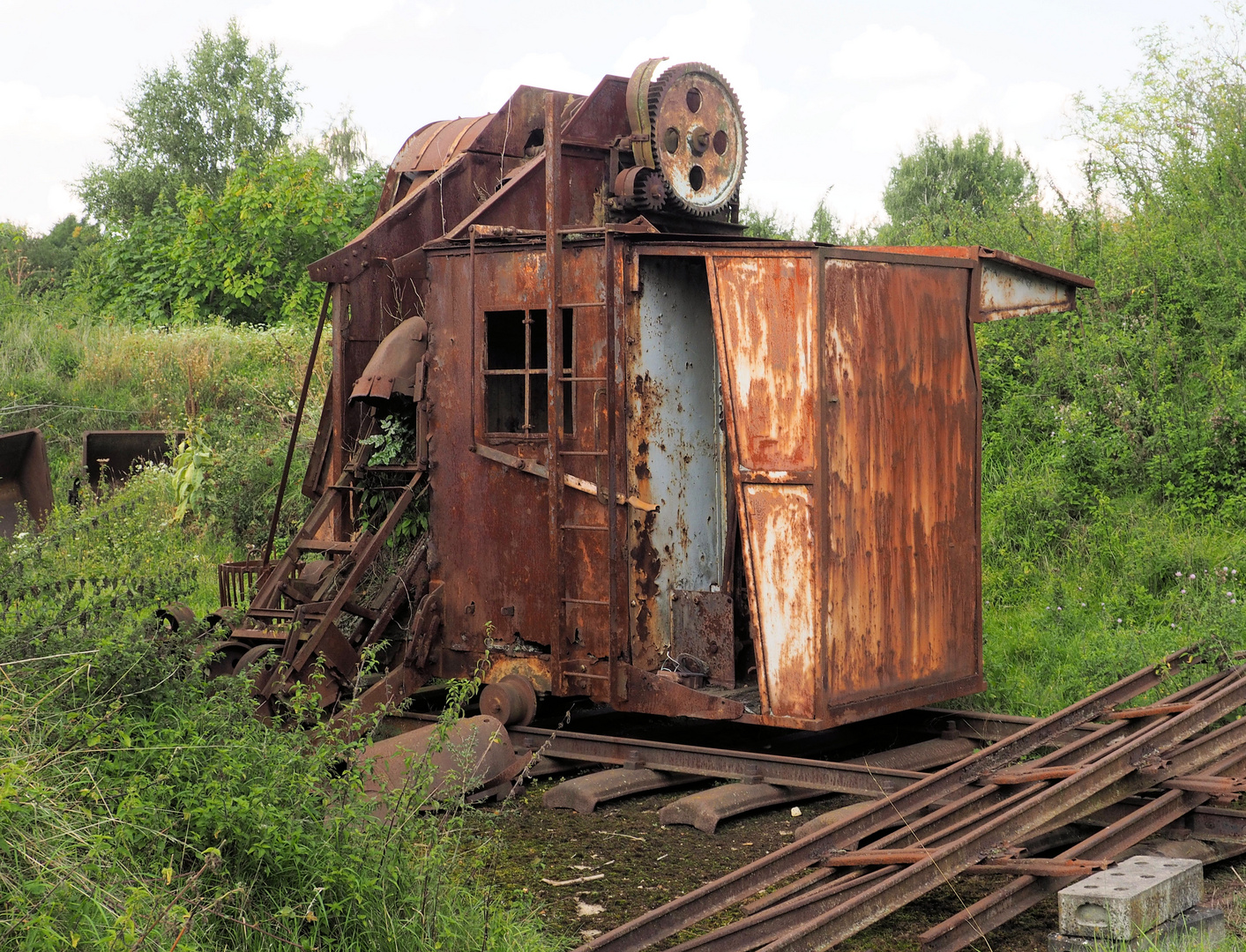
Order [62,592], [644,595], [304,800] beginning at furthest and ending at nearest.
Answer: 1. [644,595]
2. [62,592]
3. [304,800]

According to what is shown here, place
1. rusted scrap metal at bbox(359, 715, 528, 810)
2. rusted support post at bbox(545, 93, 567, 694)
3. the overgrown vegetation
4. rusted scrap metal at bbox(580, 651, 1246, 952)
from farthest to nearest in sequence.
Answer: rusted support post at bbox(545, 93, 567, 694), rusted scrap metal at bbox(359, 715, 528, 810), rusted scrap metal at bbox(580, 651, 1246, 952), the overgrown vegetation

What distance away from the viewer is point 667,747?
725 centimetres

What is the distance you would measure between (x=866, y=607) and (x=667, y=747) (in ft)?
4.69

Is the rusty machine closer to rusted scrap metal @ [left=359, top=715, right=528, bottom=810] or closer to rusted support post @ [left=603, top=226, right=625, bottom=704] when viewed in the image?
rusted support post @ [left=603, top=226, right=625, bottom=704]

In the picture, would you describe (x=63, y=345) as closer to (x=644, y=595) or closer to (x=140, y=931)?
(x=644, y=595)

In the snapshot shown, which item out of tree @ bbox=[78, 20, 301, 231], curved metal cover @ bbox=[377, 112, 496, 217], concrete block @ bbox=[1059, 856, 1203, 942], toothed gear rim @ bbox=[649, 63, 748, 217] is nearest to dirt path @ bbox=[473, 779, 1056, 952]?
concrete block @ bbox=[1059, 856, 1203, 942]

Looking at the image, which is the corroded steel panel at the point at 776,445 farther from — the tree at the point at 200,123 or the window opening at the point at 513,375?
the tree at the point at 200,123

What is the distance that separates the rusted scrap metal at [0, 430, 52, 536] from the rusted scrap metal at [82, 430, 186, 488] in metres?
0.73

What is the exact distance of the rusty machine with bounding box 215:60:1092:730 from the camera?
7051 millimetres

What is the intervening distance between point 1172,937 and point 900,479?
3.36m

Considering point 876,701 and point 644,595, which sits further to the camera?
point 644,595

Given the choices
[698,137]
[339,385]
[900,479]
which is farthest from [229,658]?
[698,137]

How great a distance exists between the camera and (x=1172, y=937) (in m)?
4.61

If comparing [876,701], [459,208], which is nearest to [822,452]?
[876,701]
